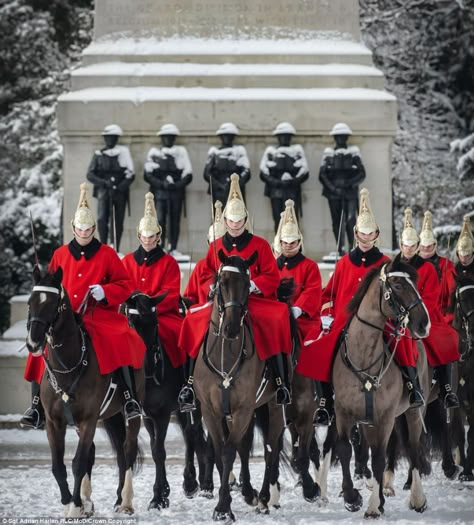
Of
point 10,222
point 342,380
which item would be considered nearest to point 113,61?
point 10,222

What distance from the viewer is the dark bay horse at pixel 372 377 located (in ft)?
46.5

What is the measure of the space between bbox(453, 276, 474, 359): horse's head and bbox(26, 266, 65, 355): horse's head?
6072mm

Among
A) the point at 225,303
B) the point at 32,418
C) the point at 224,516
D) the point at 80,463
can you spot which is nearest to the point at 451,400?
the point at 224,516

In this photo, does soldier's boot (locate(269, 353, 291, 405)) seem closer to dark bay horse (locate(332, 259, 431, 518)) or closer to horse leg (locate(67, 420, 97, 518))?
dark bay horse (locate(332, 259, 431, 518))

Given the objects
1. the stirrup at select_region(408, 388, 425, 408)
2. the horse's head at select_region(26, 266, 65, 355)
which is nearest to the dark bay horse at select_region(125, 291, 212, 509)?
the horse's head at select_region(26, 266, 65, 355)

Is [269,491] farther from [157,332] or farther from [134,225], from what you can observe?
[134,225]

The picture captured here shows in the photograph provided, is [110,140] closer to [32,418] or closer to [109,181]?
[109,181]

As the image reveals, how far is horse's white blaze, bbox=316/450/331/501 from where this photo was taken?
15.7 m

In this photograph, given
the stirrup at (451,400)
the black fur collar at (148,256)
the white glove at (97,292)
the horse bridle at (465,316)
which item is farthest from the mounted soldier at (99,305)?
the horse bridle at (465,316)

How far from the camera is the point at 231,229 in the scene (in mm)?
15359

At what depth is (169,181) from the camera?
25.5m

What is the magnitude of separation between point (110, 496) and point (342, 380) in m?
3.03

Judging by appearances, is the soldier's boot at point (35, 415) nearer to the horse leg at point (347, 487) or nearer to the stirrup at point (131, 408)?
the stirrup at point (131, 408)

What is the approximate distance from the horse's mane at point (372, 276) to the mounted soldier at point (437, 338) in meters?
1.98
